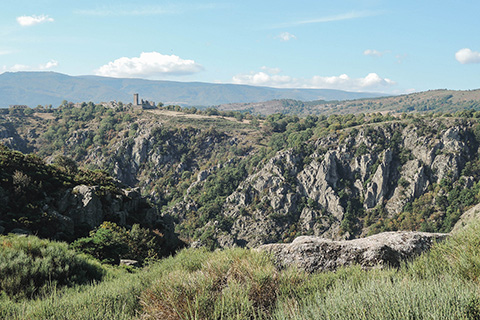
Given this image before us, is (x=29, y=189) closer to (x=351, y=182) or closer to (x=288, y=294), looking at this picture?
(x=288, y=294)

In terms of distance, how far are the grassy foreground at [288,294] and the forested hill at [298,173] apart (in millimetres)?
105372

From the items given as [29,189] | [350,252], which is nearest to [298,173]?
[29,189]

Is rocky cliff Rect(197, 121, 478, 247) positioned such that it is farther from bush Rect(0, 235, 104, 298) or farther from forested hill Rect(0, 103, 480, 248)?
bush Rect(0, 235, 104, 298)

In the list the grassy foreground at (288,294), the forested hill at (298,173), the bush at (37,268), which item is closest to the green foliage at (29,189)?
the bush at (37,268)

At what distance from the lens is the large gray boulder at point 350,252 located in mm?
7750

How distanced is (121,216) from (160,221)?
762 cm

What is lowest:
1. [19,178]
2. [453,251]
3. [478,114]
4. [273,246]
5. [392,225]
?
[392,225]

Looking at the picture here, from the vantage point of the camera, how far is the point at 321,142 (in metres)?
144

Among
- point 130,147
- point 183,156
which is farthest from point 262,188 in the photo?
point 130,147

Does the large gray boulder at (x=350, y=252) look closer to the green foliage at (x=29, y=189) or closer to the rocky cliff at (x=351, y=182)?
the green foliage at (x=29, y=189)

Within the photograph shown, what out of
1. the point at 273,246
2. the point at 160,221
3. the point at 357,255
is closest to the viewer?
the point at 357,255

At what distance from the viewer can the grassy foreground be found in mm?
4074

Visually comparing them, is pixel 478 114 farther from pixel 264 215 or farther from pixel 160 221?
pixel 160 221

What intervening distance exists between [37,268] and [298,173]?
437 feet
